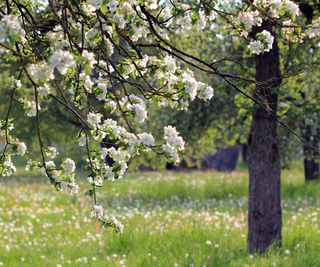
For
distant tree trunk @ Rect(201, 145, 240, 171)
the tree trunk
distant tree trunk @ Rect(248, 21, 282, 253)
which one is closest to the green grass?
distant tree trunk @ Rect(248, 21, 282, 253)

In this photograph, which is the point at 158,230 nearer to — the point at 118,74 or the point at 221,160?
the point at 118,74

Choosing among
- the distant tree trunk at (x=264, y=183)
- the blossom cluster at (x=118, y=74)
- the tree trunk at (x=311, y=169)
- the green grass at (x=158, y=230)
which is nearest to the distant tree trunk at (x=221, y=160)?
the tree trunk at (x=311, y=169)

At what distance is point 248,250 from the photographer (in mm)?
10016

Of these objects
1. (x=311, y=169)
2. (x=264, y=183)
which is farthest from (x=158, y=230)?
(x=311, y=169)

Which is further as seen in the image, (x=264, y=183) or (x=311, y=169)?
(x=311, y=169)

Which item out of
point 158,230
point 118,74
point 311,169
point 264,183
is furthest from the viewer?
point 311,169

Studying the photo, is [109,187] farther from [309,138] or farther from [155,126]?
[309,138]

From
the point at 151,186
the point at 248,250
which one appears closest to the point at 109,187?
the point at 151,186

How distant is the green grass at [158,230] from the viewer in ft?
30.6

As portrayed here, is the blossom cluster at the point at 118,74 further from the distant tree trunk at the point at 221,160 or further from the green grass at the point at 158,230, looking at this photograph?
the distant tree trunk at the point at 221,160

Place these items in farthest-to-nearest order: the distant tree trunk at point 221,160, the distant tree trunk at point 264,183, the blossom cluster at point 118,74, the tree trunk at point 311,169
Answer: the distant tree trunk at point 221,160 → the tree trunk at point 311,169 → the distant tree trunk at point 264,183 → the blossom cluster at point 118,74

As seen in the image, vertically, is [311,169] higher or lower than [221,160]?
lower

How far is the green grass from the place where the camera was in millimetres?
9328

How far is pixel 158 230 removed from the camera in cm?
1216
